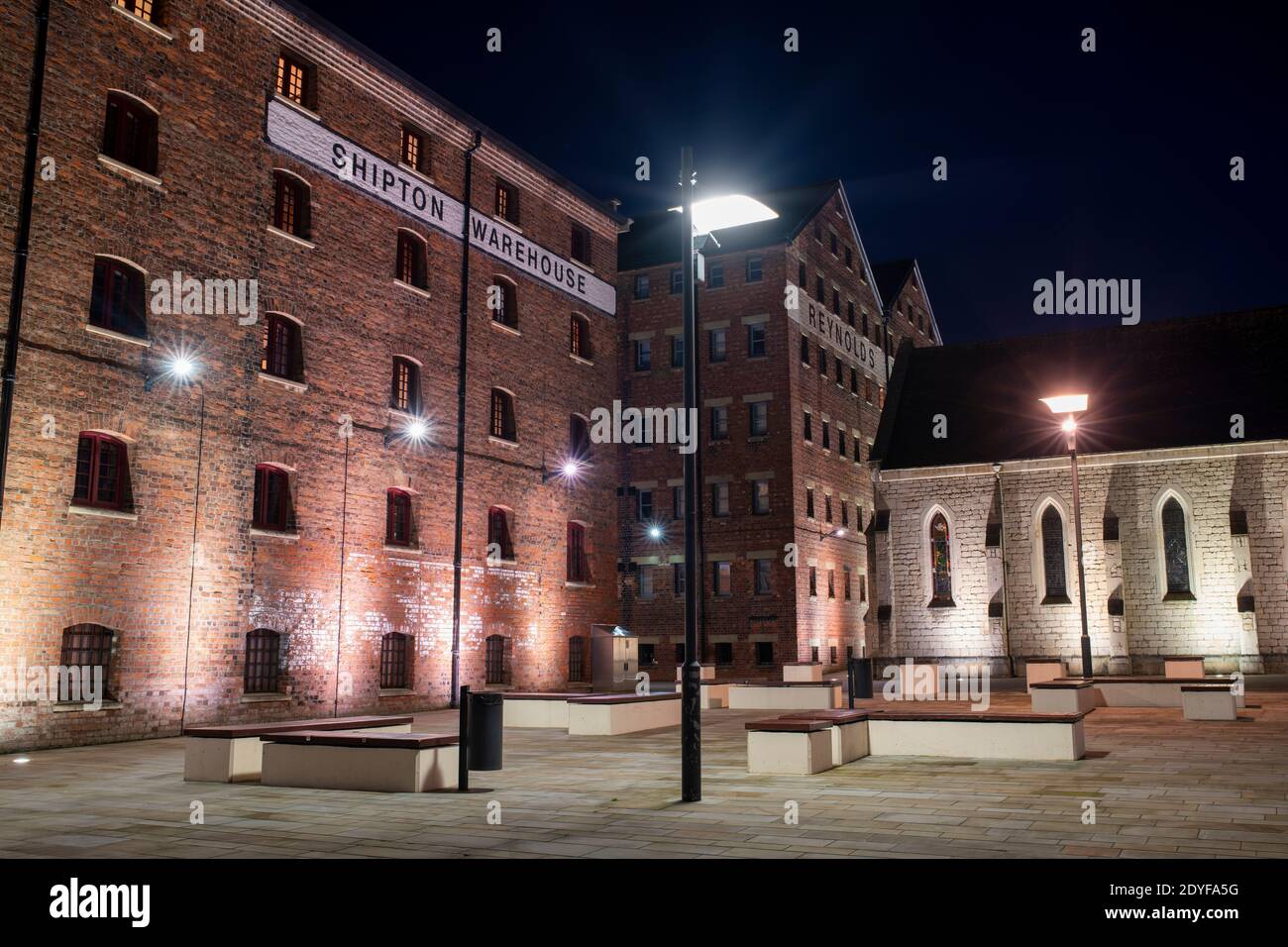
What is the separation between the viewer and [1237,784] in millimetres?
11703

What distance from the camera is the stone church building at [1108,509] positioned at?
35.9 meters

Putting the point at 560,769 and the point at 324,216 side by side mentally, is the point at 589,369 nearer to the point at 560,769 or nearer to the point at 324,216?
the point at 324,216

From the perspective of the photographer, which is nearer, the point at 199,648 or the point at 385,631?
the point at 199,648

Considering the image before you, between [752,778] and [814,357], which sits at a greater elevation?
[814,357]

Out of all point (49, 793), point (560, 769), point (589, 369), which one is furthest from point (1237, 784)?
point (589, 369)

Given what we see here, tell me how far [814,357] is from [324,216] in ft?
81.5

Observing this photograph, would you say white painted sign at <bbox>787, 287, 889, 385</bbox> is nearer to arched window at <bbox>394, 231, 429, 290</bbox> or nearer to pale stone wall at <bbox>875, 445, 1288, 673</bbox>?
pale stone wall at <bbox>875, 445, 1288, 673</bbox>

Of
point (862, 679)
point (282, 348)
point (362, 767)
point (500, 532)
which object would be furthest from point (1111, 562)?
point (362, 767)

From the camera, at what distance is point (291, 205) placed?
2403cm

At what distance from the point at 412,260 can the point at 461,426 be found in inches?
171

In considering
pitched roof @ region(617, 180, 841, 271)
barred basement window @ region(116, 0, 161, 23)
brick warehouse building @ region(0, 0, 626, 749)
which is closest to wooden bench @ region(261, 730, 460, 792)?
brick warehouse building @ region(0, 0, 626, 749)

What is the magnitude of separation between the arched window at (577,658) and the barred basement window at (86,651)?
49.9ft

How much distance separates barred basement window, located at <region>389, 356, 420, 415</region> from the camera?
26500mm

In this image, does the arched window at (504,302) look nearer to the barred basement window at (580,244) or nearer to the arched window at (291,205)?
the barred basement window at (580,244)
